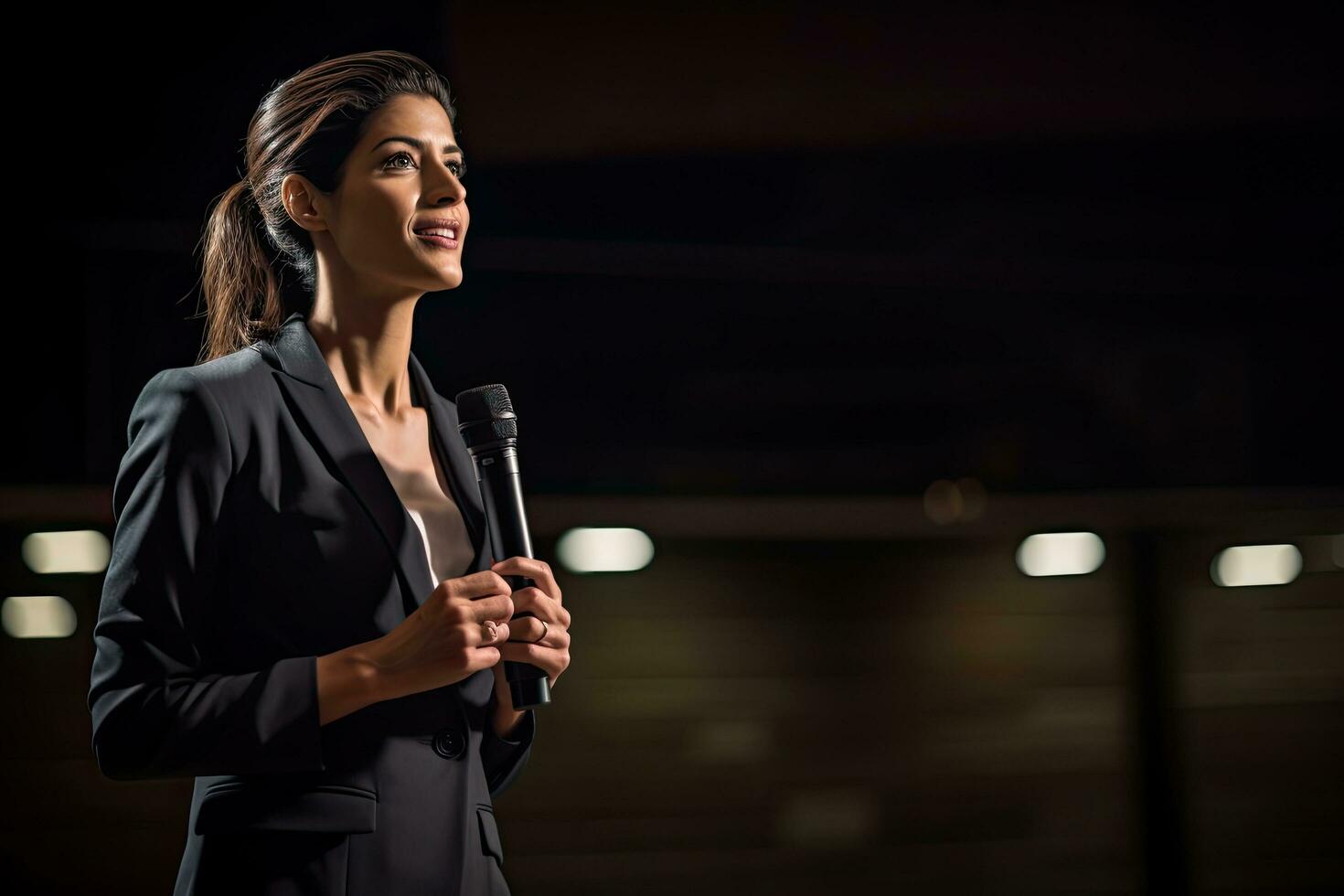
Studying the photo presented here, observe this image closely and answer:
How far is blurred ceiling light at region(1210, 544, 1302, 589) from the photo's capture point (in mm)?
3727

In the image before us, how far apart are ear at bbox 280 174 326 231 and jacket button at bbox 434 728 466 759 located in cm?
46

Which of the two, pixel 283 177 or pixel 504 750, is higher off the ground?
pixel 283 177

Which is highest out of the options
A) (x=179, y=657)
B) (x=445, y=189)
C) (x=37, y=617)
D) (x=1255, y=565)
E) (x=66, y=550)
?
(x=1255, y=565)

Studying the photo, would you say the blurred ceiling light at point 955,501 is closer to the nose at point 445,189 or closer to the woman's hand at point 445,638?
the nose at point 445,189

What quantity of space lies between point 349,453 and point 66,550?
2.35 metres

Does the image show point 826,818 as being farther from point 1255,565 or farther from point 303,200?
point 303,200

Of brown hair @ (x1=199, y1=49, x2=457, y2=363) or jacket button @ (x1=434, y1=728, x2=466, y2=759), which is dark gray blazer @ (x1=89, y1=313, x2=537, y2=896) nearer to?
jacket button @ (x1=434, y1=728, x2=466, y2=759)

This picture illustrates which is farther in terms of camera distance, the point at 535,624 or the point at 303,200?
the point at 303,200

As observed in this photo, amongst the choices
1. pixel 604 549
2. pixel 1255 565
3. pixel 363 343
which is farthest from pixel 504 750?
pixel 1255 565

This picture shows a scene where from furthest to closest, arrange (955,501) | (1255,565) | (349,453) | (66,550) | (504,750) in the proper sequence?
(1255,565) → (955,501) → (66,550) → (504,750) → (349,453)

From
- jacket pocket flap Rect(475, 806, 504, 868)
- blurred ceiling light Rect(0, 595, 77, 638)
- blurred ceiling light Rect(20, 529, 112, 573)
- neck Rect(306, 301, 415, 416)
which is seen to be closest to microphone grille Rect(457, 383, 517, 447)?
neck Rect(306, 301, 415, 416)

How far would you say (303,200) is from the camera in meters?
1.14

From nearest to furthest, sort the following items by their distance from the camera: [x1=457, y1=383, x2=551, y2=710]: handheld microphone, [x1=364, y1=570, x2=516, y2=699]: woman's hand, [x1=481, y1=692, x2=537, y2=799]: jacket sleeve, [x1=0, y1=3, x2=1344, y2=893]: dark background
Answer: [x1=364, y1=570, x2=516, y2=699]: woman's hand, [x1=457, y1=383, x2=551, y2=710]: handheld microphone, [x1=481, y1=692, x2=537, y2=799]: jacket sleeve, [x1=0, y1=3, x2=1344, y2=893]: dark background

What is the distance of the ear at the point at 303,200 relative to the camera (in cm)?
114
